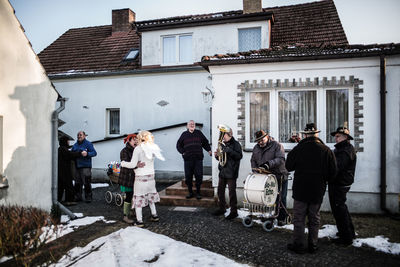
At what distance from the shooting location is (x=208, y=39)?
13.6m

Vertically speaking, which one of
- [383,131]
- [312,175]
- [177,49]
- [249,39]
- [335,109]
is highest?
[249,39]

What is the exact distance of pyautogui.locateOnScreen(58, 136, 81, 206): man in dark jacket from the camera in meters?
9.02

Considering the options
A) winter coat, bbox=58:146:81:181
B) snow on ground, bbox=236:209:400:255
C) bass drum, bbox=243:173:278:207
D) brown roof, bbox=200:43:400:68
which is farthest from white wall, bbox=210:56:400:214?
winter coat, bbox=58:146:81:181

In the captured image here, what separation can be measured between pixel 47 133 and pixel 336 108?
7185mm

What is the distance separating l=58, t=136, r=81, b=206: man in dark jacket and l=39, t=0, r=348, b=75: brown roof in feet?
21.0

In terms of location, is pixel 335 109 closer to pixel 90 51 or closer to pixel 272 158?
pixel 272 158

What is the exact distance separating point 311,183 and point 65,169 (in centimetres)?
681

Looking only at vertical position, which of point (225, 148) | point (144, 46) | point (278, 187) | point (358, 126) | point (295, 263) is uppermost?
point (144, 46)

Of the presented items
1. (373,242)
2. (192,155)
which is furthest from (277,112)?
(373,242)

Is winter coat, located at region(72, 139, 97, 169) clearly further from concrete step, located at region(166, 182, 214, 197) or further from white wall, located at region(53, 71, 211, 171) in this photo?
white wall, located at region(53, 71, 211, 171)

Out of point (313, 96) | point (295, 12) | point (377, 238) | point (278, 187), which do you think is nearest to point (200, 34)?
point (295, 12)

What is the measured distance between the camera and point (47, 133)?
23.8 ft

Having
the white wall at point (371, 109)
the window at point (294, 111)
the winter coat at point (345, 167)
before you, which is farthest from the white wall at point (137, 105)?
the winter coat at point (345, 167)

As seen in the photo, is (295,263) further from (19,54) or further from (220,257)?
(19,54)
